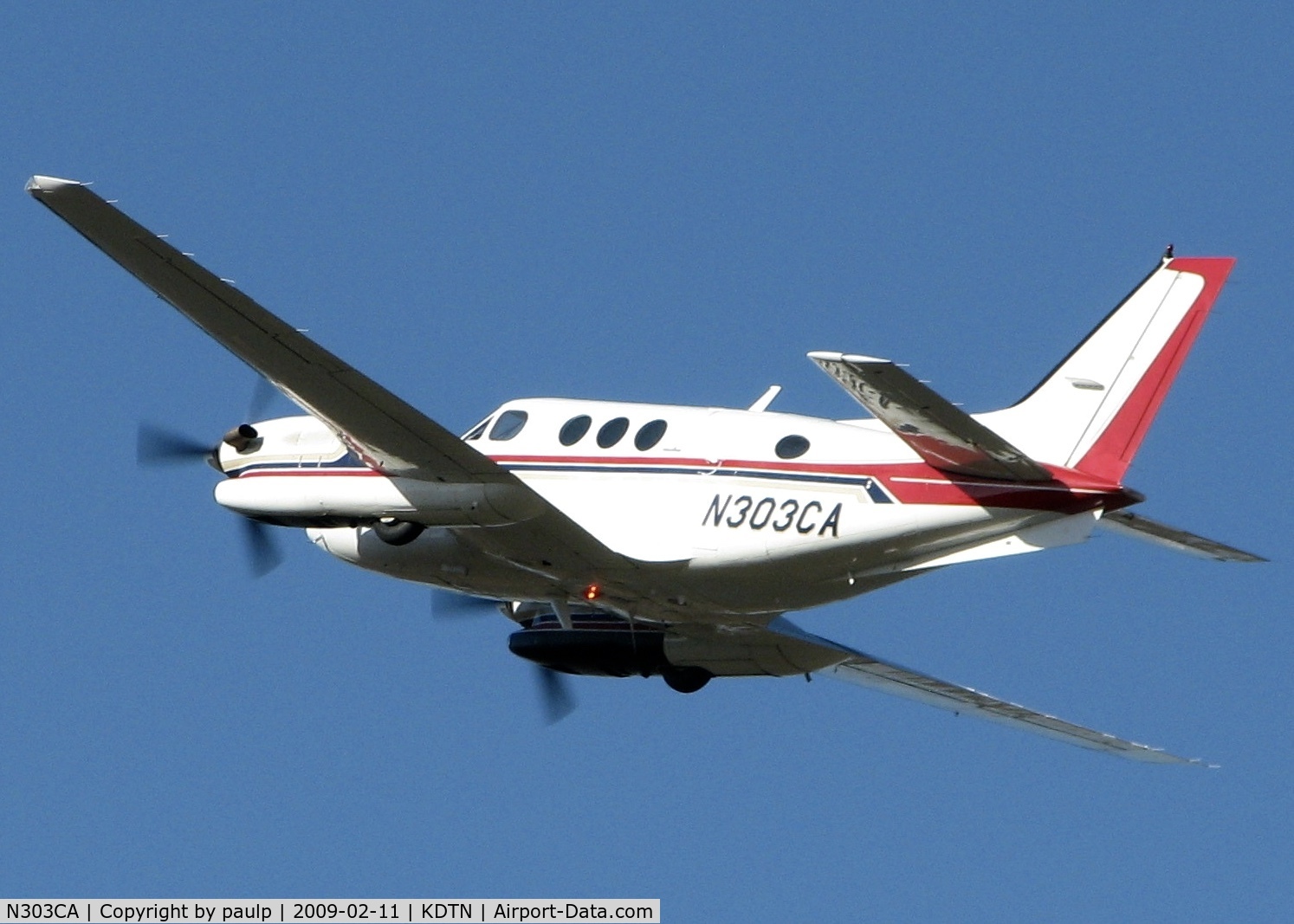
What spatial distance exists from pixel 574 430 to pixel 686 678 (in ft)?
16.3

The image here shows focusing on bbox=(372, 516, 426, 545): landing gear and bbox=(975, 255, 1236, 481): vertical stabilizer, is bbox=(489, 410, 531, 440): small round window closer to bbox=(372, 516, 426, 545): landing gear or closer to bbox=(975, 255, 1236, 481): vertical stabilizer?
bbox=(372, 516, 426, 545): landing gear

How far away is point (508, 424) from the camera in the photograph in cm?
3081

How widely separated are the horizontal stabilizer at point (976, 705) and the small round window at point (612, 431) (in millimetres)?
6092

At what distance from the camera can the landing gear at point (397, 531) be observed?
2947 centimetres

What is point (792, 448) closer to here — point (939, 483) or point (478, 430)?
point (939, 483)

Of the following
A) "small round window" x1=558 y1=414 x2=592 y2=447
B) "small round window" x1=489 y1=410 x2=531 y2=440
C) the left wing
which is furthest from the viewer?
the left wing

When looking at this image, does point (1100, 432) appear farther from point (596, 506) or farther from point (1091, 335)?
point (596, 506)

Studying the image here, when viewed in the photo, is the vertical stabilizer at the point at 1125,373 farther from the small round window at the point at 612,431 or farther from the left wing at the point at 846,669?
the left wing at the point at 846,669

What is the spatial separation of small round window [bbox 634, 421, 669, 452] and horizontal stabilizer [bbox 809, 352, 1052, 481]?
396 centimetres

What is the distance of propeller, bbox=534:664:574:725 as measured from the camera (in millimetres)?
33812

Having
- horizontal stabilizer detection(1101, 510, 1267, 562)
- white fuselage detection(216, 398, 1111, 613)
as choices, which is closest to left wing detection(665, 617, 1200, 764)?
white fuselage detection(216, 398, 1111, 613)

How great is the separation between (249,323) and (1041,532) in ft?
32.9

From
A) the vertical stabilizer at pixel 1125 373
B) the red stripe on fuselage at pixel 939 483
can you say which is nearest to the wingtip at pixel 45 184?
the red stripe on fuselage at pixel 939 483

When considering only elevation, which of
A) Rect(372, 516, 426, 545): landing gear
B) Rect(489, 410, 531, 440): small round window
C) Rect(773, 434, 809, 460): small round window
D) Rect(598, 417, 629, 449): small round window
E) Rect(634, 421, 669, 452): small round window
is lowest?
Rect(372, 516, 426, 545): landing gear
